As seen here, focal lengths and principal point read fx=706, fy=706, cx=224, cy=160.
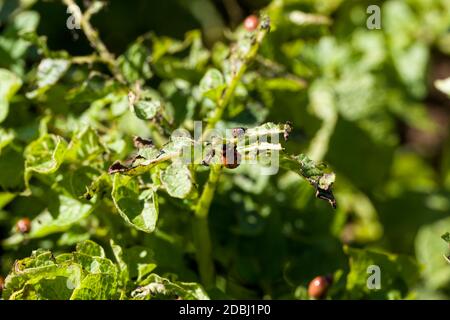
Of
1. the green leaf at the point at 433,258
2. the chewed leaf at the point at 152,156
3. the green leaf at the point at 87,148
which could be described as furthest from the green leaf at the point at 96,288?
the green leaf at the point at 433,258

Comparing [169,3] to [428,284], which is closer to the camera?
[428,284]

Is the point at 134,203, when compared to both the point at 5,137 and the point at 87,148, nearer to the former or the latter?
the point at 87,148

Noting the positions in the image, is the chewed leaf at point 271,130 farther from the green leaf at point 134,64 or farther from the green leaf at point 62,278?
the green leaf at point 134,64

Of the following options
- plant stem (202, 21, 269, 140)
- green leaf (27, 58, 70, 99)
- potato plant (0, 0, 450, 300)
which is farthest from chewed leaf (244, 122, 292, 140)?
green leaf (27, 58, 70, 99)

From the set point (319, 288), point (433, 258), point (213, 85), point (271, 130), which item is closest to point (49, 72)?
point (213, 85)
